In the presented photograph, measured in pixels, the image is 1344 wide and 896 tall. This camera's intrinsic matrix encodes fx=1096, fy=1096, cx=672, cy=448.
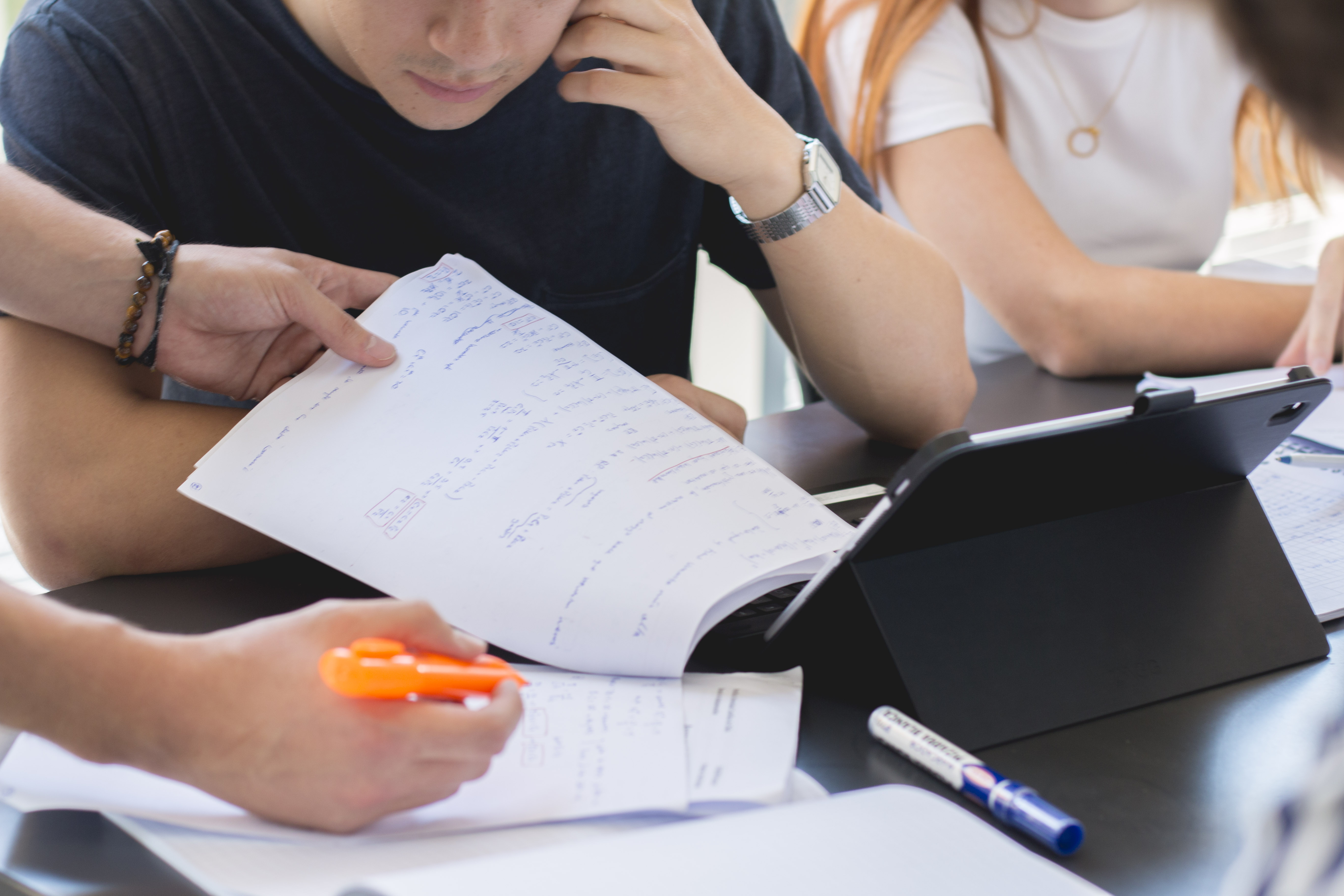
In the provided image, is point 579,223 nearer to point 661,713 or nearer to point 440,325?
point 440,325

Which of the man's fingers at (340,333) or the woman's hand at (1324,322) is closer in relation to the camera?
the man's fingers at (340,333)

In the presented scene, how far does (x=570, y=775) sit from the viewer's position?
0.50 m

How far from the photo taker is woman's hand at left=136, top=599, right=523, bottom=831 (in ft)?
1.49

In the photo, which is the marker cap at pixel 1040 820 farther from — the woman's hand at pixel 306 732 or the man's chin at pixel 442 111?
the man's chin at pixel 442 111

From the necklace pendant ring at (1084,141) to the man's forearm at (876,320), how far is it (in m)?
0.63

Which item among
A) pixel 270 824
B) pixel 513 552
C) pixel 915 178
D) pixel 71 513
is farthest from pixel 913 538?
pixel 915 178

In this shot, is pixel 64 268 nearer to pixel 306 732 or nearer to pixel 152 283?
pixel 152 283

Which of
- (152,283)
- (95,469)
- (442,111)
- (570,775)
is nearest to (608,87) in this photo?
(442,111)

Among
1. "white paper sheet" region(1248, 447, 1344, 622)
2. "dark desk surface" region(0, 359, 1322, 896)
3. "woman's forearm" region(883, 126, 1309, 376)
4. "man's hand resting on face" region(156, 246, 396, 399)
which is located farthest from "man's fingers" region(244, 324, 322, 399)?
"woman's forearm" region(883, 126, 1309, 376)

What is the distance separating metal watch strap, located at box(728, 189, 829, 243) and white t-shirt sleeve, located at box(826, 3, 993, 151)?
0.47 metres

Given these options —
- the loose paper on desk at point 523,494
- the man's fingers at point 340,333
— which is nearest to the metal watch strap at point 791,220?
the loose paper on desk at point 523,494

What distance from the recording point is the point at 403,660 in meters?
0.47

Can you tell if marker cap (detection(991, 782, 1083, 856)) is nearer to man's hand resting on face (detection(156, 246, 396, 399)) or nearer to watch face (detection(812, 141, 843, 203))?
man's hand resting on face (detection(156, 246, 396, 399))

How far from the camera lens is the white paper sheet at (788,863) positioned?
40 cm
